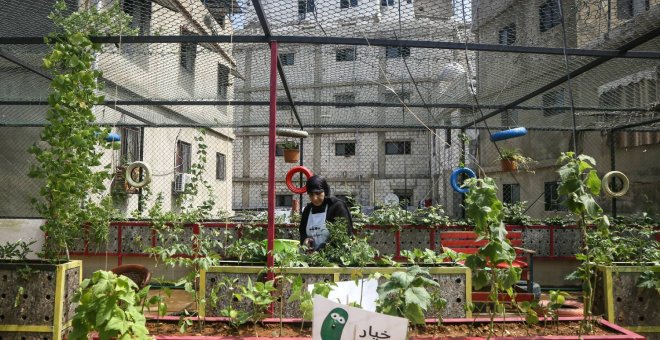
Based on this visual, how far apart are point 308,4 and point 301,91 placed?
2.74 m

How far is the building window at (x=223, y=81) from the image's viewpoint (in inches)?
233

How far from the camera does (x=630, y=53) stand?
4.10 meters

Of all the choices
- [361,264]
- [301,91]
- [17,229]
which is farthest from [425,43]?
[17,229]

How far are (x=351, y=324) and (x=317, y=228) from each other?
2252 millimetres

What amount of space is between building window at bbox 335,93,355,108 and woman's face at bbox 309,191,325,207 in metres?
2.61

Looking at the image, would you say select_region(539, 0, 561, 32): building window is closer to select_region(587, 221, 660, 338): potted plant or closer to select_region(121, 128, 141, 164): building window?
select_region(587, 221, 660, 338): potted plant

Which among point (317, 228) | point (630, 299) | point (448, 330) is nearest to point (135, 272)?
point (317, 228)

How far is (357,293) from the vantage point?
2.24 metres

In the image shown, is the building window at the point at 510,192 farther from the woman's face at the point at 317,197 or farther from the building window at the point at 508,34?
the woman's face at the point at 317,197

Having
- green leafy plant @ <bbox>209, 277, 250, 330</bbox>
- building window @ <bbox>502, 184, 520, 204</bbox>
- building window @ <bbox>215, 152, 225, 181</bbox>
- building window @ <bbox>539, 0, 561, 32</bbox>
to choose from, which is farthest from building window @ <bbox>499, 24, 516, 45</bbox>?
building window @ <bbox>215, 152, 225, 181</bbox>

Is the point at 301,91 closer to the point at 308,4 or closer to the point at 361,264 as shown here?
the point at 308,4

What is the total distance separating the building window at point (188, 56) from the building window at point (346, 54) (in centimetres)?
158

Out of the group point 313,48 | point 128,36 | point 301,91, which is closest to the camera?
point 128,36

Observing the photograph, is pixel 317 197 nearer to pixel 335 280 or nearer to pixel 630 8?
pixel 335 280
